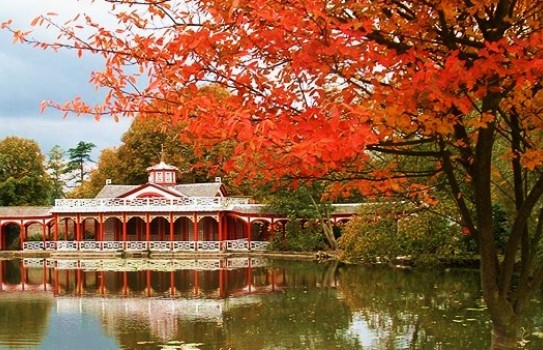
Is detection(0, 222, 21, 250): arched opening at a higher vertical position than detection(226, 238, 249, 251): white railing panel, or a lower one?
higher

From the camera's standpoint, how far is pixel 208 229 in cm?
3803

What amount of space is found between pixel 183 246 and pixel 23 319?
1911 centimetres

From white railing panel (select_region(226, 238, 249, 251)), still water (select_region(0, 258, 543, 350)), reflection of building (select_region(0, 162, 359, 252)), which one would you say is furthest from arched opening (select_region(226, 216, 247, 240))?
still water (select_region(0, 258, 543, 350))

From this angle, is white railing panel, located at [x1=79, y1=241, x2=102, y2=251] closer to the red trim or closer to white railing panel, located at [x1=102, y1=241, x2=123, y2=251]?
white railing panel, located at [x1=102, y1=241, x2=123, y2=251]

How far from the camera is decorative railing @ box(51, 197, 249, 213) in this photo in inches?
1406

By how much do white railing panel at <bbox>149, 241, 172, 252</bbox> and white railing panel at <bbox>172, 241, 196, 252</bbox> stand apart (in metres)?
Answer: 0.31

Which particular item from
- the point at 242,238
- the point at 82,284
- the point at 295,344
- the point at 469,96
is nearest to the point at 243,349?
the point at 295,344

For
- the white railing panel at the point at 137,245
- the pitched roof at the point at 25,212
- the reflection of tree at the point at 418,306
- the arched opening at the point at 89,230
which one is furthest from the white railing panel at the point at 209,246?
the reflection of tree at the point at 418,306

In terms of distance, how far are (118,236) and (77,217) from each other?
307 cm

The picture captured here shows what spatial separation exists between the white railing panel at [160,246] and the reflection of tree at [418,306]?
13547 millimetres

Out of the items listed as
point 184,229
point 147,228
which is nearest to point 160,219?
point 184,229

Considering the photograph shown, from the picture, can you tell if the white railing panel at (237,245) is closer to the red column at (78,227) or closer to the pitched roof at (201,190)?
the pitched roof at (201,190)

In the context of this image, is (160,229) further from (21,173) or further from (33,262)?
(21,173)

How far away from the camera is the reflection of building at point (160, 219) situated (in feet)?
116
